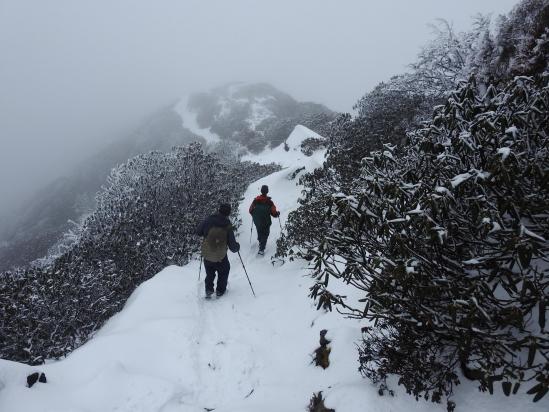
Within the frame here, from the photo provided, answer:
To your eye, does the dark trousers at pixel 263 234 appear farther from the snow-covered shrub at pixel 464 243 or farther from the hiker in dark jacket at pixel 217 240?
the snow-covered shrub at pixel 464 243

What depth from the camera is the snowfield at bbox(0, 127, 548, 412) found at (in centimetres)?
427

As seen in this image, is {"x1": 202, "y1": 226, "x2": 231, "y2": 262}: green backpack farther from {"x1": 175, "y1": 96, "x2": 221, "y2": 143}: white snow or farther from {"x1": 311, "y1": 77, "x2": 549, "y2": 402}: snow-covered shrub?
{"x1": 175, "y1": 96, "x2": 221, "y2": 143}: white snow

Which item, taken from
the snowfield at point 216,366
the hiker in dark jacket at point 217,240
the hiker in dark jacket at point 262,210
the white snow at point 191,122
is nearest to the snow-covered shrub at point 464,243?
the snowfield at point 216,366

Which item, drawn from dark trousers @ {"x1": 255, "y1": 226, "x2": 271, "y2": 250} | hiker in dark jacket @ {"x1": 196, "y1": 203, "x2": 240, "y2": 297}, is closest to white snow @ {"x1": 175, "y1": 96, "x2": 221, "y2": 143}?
dark trousers @ {"x1": 255, "y1": 226, "x2": 271, "y2": 250}

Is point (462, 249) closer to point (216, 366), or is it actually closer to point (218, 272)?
point (216, 366)

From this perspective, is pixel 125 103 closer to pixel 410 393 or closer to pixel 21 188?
pixel 21 188

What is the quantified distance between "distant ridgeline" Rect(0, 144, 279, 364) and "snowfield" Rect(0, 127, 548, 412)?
1.85 metres

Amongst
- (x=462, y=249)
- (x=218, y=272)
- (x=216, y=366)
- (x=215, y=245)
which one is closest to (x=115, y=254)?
(x=218, y=272)

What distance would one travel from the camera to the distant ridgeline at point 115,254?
786cm

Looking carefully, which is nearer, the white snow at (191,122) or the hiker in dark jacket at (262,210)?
the hiker in dark jacket at (262,210)

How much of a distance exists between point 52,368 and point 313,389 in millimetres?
3874

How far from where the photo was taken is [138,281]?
35.7 feet

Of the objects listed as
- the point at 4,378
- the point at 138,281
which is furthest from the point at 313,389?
the point at 138,281

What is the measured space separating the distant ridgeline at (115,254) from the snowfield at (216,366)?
72.7 inches
